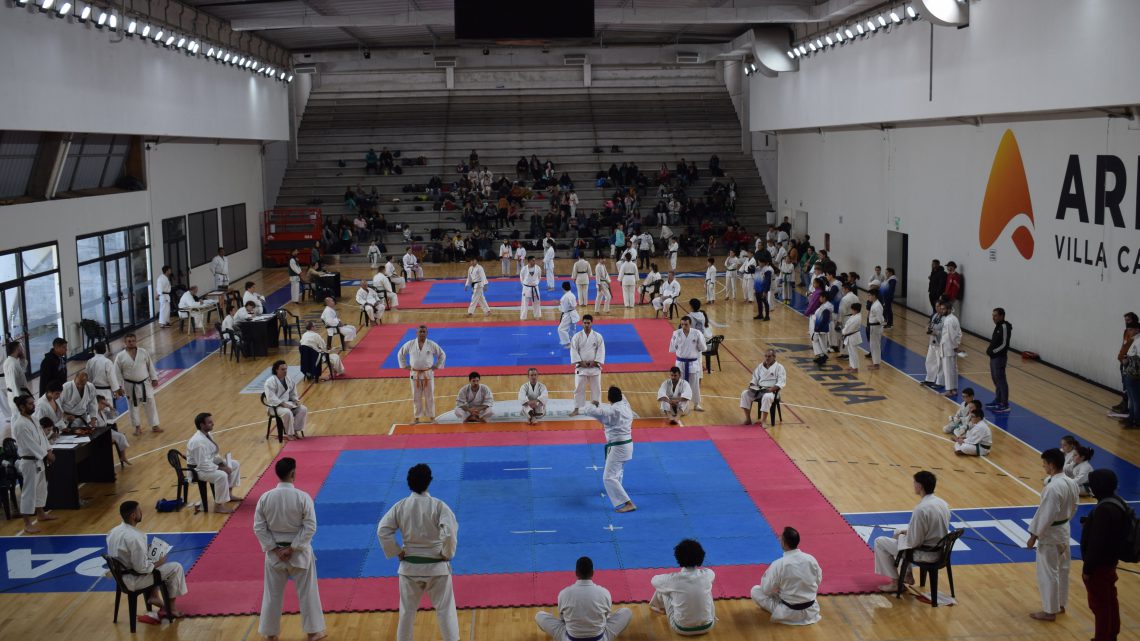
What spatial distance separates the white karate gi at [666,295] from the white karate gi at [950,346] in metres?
7.59

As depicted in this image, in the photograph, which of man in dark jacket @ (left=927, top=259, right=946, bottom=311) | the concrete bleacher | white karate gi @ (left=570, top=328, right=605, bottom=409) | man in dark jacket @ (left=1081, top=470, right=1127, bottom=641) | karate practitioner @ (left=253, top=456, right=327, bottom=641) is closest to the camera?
man in dark jacket @ (left=1081, top=470, right=1127, bottom=641)

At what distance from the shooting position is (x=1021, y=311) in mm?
19609

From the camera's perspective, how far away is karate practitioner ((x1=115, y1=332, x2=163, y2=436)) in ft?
50.5

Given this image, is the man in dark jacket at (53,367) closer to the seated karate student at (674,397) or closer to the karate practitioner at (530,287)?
the seated karate student at (674,397)

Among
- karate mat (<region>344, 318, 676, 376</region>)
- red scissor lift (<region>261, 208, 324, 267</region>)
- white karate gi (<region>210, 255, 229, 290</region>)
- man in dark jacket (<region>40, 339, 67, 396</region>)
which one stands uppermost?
red scissor lift (<region>261, 208, 324, 267</region>)

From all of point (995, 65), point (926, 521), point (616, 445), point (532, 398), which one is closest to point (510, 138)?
point (995, 65)

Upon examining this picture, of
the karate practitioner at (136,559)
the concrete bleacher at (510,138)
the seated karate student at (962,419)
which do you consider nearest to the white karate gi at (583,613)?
the karate practitioner at (136,559)

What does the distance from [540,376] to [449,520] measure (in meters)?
10.5

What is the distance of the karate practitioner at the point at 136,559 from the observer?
909cm

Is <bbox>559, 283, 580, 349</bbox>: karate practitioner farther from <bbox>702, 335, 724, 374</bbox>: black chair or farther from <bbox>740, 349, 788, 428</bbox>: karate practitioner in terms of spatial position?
<bbox>740, 349, 788, 428</bbox>: karate practitioner

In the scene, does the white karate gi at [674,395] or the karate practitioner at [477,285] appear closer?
the white karate gi at [674,395]

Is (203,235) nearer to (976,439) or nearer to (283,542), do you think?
(283,542)

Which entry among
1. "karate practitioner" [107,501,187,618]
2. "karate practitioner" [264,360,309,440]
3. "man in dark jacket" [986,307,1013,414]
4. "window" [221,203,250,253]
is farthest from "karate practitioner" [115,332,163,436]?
"window" [221,203,250,253]

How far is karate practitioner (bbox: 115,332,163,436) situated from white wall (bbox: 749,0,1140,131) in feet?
48.3
